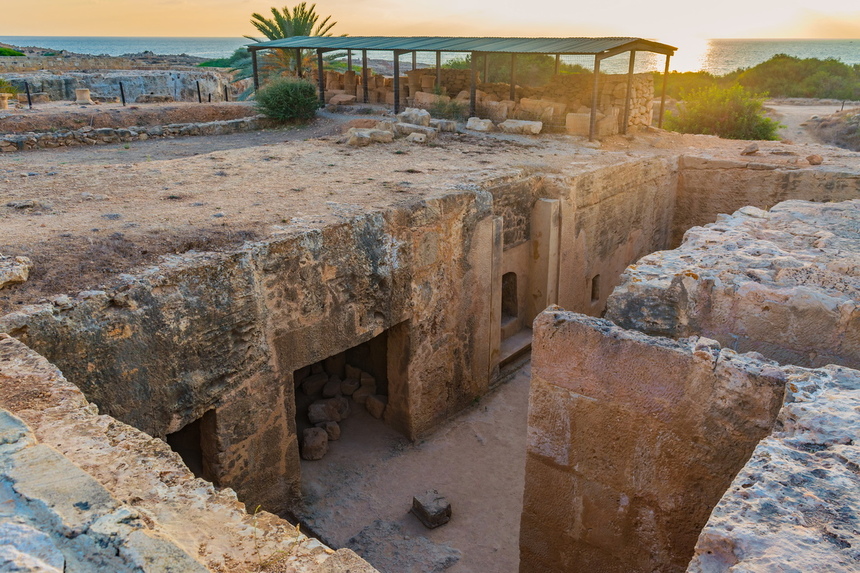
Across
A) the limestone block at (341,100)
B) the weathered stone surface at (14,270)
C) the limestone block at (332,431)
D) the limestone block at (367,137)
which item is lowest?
the limestone block at (332,431)

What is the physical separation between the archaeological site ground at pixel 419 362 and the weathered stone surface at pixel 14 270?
24 millimetres

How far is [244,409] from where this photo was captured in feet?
20.3

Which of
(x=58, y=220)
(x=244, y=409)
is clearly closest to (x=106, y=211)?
(x=58, y=220)

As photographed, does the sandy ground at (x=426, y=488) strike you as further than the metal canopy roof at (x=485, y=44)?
No

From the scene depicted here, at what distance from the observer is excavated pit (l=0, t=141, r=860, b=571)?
486 cm

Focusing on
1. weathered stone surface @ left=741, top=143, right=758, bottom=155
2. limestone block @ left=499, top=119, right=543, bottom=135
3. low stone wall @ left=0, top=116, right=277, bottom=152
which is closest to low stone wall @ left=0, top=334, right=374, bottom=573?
low stone wall @ left=0, top=116, right=277, bottom=152

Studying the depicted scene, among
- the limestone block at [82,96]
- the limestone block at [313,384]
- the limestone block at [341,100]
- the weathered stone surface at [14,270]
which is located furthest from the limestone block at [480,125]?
the limestone block at [82,96]

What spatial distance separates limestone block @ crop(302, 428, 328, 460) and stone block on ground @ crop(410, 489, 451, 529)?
4.53 feet

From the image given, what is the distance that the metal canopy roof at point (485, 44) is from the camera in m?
13.8

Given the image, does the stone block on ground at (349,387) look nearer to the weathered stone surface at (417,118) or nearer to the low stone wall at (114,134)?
the weathered stone surface at (417,118)

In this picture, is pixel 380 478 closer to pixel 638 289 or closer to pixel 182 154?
pixel 638 289

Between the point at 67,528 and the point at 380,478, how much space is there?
5.50 m

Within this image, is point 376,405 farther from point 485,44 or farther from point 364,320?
point 485,44

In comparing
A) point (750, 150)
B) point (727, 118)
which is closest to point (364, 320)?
point (750, 150)
